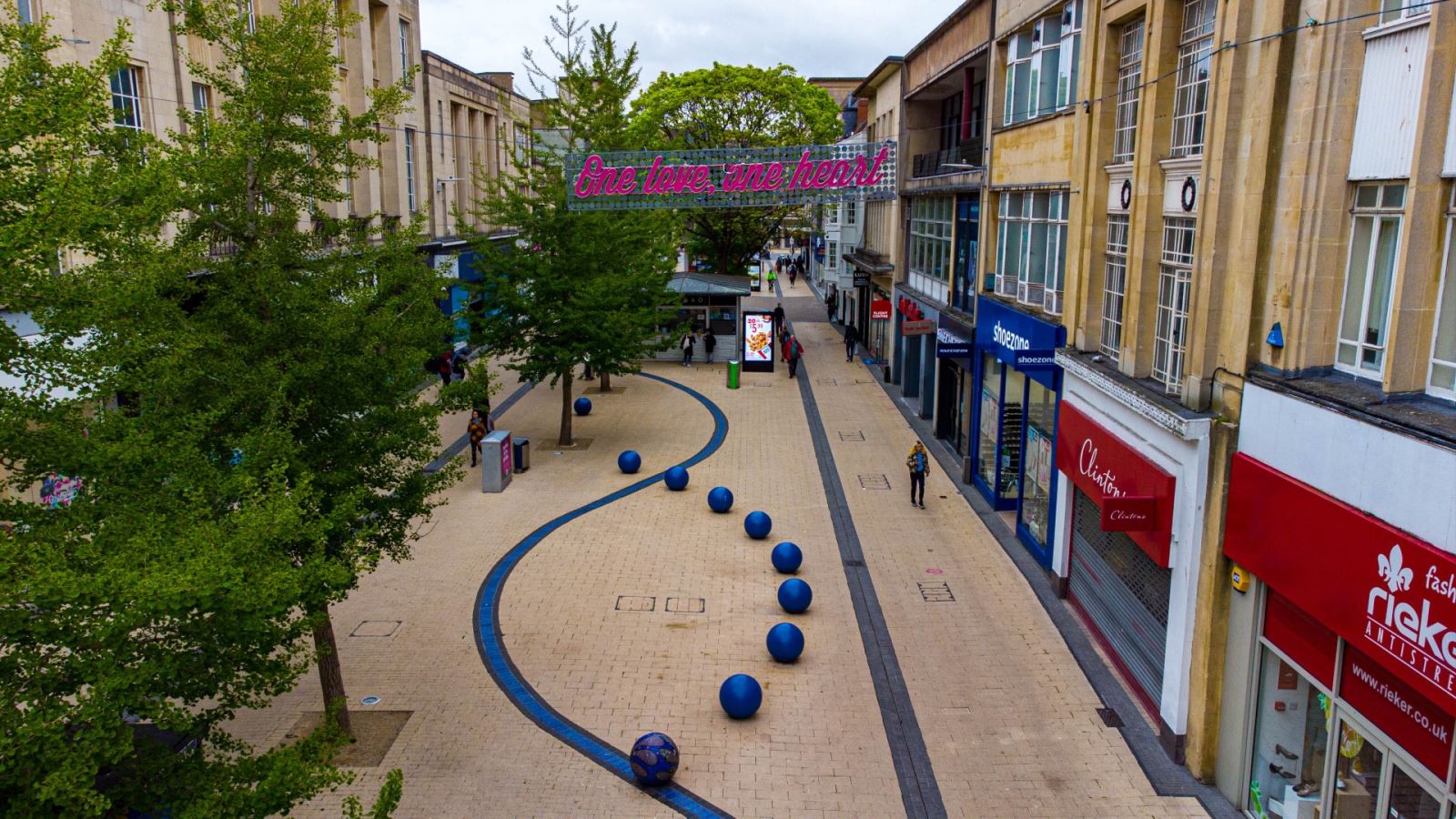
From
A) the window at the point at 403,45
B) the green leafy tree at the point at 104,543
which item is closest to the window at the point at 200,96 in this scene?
the window at the point at 403,45

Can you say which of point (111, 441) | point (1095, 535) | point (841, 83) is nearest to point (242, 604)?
point (111, 441)

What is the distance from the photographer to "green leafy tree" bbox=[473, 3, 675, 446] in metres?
24.5

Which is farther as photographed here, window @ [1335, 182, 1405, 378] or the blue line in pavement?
the blue line in pavement

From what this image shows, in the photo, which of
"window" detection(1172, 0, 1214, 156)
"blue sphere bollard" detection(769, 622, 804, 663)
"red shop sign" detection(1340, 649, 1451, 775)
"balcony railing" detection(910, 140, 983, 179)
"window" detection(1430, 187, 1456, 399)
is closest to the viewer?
"red shop sign" detection(1340, 649, 1451, 775)

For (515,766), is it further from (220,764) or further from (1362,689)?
(1362,689)

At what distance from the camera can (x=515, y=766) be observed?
36.9 ft

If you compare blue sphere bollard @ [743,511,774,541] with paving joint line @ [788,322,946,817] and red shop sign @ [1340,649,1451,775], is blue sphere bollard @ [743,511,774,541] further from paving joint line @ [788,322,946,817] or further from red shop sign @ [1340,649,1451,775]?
red shop sign @ [1340,649,1451,775]

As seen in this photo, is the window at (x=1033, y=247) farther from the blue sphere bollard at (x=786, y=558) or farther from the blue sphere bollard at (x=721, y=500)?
the blue sphere bollard at (x=721, y=500)

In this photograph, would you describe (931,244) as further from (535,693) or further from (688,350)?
(535,693)

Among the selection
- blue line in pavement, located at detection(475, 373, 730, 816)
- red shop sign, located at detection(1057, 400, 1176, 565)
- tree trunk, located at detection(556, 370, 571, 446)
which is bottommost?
blue line in pavement, located at detection(475, 373, 730, 816)

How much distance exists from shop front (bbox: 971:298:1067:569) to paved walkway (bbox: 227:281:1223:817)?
915 millimetres

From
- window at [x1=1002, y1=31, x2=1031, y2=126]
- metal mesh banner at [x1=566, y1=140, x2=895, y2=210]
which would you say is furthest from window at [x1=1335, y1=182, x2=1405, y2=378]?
metal mesh banner at [x1=566, y1=140, x2=895, y2=210]

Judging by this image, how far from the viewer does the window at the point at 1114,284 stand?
1407 cm

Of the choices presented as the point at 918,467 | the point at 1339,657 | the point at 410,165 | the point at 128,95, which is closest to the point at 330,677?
the point at 1339,657
